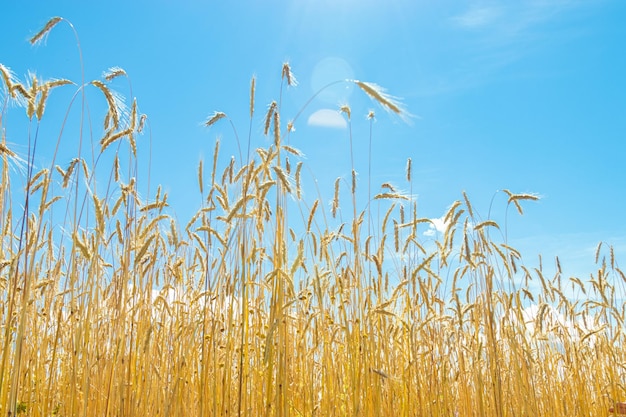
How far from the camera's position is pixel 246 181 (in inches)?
81.0

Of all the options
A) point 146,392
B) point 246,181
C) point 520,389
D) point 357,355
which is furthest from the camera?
point 520,389

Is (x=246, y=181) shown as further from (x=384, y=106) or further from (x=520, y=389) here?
(x=520, y=389)

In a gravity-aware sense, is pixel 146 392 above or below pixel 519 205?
below

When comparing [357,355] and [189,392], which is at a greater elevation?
[357,355]

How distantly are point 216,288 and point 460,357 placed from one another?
1.70 meters

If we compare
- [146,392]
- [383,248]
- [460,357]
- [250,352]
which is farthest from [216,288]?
[460,357]

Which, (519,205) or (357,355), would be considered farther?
(519,205)

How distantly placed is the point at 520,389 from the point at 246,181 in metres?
2.10

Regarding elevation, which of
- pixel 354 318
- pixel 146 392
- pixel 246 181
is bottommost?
pixel 146 392

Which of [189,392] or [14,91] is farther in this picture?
Result: [189,392]

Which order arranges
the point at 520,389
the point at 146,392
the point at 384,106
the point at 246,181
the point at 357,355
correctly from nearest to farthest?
the point at 384,106, the point at 246,181, the point at 146,392, the point at 357,355, the point at 520,389

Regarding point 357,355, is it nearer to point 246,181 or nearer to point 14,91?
point 246,181

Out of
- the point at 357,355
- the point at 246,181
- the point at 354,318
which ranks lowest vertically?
the point at 357,355

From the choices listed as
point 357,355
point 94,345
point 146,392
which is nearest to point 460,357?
point 357,355
